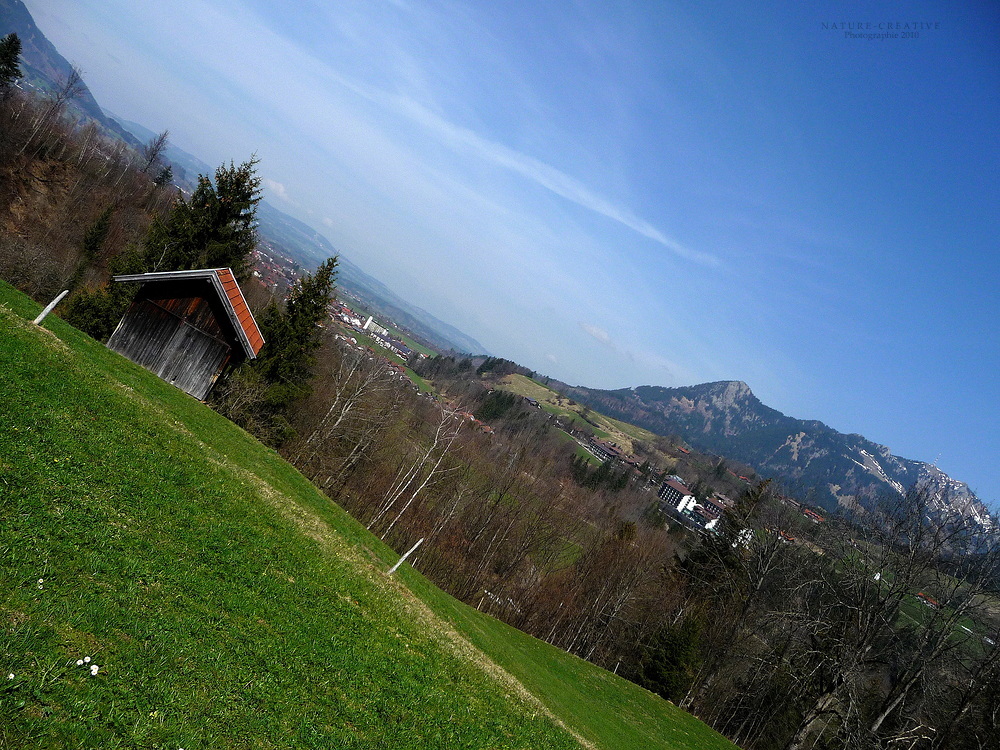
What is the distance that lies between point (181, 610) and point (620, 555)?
167 feet

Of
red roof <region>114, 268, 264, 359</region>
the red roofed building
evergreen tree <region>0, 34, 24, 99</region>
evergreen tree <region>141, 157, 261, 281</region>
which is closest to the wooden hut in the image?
red roof <region>114, 268, 264, 359</region>

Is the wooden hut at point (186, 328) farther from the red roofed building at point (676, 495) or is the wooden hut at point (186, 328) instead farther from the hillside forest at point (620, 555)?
the red roofed building at point (676, 495)

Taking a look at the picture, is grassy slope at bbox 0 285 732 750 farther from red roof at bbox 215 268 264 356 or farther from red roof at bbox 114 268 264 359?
red roof at bbox 215 268 264 356

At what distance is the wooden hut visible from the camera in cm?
2806

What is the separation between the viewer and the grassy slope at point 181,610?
6.02 metres

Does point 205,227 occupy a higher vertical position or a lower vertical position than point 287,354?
higher

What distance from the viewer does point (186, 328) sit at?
1140 inches

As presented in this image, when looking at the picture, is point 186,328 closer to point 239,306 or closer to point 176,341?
point 176,341

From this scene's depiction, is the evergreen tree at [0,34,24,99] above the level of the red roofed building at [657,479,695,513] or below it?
above


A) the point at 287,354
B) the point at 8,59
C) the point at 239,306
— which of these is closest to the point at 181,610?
the point at 239,306

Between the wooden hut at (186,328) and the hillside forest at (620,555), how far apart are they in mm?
2558

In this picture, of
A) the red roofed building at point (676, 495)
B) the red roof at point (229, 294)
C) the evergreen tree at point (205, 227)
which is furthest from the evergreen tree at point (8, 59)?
the red roofed building at point (676, 495)

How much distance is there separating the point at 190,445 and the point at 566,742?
562 inches

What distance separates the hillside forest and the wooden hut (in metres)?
2.56
